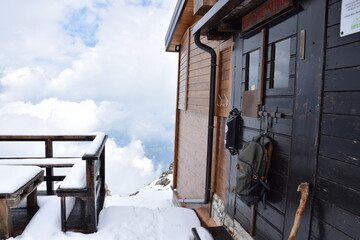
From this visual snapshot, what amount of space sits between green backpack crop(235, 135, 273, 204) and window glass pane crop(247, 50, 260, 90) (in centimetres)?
75

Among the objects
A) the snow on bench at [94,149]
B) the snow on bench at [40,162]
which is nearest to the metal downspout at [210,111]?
the snow on bench at [94,149]

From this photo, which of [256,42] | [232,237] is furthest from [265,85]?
[232,237]

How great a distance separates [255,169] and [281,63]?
1017 mm

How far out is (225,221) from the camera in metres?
3.96

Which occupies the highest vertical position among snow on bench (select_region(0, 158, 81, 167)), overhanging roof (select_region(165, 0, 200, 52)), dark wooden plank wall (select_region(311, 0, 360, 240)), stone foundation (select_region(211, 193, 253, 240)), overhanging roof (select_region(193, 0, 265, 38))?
overhanging roof (select_region(165, 0, 200, 52))

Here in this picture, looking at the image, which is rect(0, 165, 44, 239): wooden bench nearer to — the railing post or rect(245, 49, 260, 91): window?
the railing post

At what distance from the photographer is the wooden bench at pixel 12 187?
348 centimetres

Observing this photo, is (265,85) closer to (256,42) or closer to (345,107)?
(256,42)

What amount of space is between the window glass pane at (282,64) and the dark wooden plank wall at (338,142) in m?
0.57

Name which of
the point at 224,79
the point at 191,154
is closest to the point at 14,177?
the point at 224,79

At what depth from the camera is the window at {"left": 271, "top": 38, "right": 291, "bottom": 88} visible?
2.56 m

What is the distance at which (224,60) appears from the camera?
4.44 m

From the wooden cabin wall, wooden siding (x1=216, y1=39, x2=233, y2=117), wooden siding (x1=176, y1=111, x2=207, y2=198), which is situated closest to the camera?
wooden siding (x1=216, y1=39, x2=233, y2=117)

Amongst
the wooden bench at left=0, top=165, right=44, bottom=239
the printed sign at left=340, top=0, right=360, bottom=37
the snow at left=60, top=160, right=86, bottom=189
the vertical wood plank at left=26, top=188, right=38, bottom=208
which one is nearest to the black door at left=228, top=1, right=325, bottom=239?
the printed sign at left=340, top=0, right=360, bottom=37
